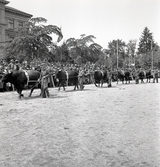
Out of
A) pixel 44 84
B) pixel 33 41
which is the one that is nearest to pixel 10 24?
pixel 33 41

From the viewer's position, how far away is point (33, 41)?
2498 cm

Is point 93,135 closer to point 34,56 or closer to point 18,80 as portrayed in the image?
point 18,80

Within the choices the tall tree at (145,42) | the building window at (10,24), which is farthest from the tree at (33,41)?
the tall tree at (145,42)

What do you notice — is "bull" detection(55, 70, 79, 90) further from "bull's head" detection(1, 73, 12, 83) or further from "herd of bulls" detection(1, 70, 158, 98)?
"bull's head" detection(1, 73, 12, 83)

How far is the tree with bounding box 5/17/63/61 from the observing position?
81.0 ft

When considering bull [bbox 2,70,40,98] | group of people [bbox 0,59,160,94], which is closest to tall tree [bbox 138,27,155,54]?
group of people [bbox 0,59,160,94]

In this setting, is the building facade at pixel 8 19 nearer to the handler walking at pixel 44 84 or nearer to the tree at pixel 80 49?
the tree at pixel 80 49

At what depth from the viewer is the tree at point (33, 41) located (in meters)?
24.7

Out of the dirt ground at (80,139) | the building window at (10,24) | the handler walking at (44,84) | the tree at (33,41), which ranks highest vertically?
the building window at (10,24)

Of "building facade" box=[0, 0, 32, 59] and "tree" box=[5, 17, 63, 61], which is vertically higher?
"building facade" box=[0, 0, 32, 59]

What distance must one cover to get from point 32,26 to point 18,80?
46.7 feet

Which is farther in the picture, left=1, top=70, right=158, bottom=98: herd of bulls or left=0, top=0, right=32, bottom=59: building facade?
left=0, top=0, right=32, bottom=59: building facade

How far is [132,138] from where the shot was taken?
5.48m

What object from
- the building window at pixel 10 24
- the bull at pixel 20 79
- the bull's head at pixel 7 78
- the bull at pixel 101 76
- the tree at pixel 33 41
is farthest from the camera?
the building window at pixel 10 24
